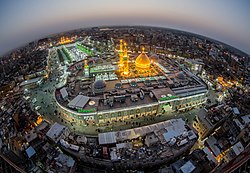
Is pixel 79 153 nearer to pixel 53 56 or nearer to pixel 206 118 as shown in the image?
pixel 206 118

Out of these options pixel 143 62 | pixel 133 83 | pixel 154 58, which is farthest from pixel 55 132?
pixel 154 58

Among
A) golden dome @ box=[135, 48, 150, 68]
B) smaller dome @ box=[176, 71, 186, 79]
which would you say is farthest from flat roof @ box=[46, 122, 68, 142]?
smaller dome @ box=[176, 71, 186, 79]

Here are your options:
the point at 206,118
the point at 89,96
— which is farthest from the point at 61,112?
the point at 206,118

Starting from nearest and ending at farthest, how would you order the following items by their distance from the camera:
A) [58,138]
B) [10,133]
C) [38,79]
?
1. [58,138]
2. [10,133]
3. [38,79]

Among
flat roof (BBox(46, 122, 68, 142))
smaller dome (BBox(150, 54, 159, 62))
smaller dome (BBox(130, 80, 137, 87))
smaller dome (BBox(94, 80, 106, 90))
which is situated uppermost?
smaller dome (BBox(150, 54, 159, 62))

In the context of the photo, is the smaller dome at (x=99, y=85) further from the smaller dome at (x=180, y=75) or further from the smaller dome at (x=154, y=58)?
the smaller dome at (x=154, y=58)

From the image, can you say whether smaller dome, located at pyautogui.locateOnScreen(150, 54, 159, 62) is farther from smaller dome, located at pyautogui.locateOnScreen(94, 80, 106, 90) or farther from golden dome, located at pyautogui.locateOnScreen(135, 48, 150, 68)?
smaller dome, located at pyautogui.locateOnScreen(94, 80, 106, 90)

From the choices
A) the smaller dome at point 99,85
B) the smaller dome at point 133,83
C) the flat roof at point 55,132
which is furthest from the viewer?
the smaller dome at point 133,83

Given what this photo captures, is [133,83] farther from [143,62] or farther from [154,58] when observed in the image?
[154,58]

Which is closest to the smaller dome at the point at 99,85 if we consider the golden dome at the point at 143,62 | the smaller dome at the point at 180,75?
the golden dome at the point at 143,62

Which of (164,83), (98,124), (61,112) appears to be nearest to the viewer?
(98,124)

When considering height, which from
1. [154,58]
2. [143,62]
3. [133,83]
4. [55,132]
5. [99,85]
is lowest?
[55,132]
